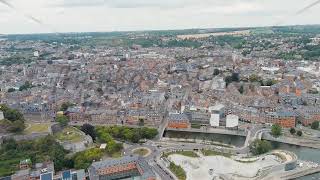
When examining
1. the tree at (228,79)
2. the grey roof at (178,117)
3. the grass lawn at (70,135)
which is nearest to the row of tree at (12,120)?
the grass lawn at (70,135)

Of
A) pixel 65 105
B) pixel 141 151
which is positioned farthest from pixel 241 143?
pixel 65 105

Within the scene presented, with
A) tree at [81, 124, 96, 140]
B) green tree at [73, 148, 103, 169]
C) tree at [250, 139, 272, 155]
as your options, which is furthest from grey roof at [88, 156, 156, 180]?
tree at [250, 139, 272, 155]

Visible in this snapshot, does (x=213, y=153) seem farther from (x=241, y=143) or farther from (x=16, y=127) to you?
(x=16, y=127)

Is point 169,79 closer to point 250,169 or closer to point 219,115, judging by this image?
point 219,115

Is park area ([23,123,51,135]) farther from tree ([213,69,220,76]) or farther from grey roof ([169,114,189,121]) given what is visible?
tree ([213,69,220,76])

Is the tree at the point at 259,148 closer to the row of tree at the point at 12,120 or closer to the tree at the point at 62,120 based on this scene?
the tree at the point at 62,120
